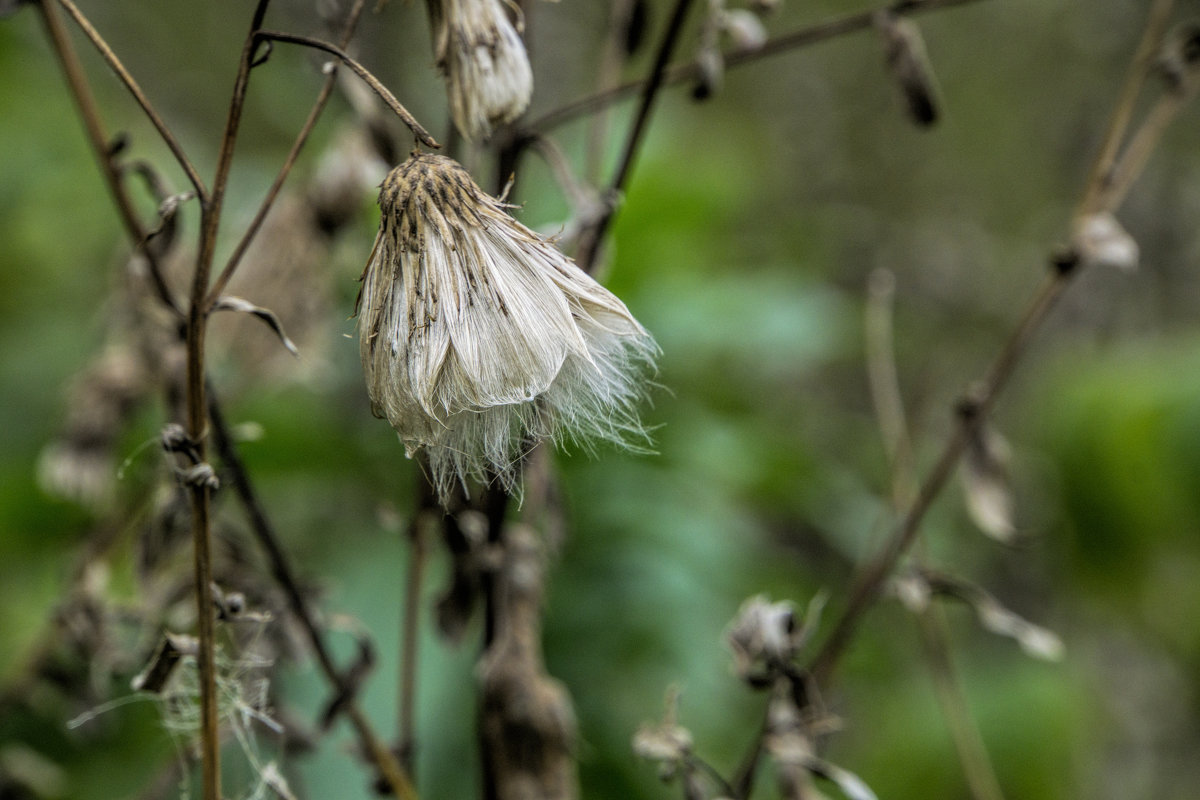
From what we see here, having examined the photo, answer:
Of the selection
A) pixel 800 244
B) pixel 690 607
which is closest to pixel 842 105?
pixel 800 244

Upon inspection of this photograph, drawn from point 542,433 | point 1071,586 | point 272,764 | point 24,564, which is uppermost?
point 542,433

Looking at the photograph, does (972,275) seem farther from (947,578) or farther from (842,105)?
(947,578)

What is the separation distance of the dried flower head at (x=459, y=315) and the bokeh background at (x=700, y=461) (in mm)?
289

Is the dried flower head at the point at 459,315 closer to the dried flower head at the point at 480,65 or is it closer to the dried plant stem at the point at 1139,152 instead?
the dried flower head at the point at 480,65

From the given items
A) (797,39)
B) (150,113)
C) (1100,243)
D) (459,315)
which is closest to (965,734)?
(1100,243)

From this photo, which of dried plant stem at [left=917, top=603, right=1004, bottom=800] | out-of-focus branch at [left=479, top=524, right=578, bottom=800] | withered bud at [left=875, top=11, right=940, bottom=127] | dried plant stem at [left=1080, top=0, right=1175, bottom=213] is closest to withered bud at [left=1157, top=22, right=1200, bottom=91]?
dried plant stem at [left=1080, top=0, right=1175, bottom=213]

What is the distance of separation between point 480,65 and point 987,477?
58cm

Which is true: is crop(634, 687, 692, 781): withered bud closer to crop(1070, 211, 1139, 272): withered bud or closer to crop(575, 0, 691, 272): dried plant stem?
crop(575, 0, 691, 272): dried plant stem

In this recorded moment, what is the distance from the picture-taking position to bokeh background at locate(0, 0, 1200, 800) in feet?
4.15

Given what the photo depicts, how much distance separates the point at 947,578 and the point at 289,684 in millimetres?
802

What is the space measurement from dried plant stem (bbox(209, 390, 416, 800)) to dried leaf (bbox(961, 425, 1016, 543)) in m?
0.52

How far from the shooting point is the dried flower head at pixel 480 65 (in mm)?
548

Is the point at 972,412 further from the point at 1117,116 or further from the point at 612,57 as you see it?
the point at 612,57

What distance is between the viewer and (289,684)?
49.1 inches
